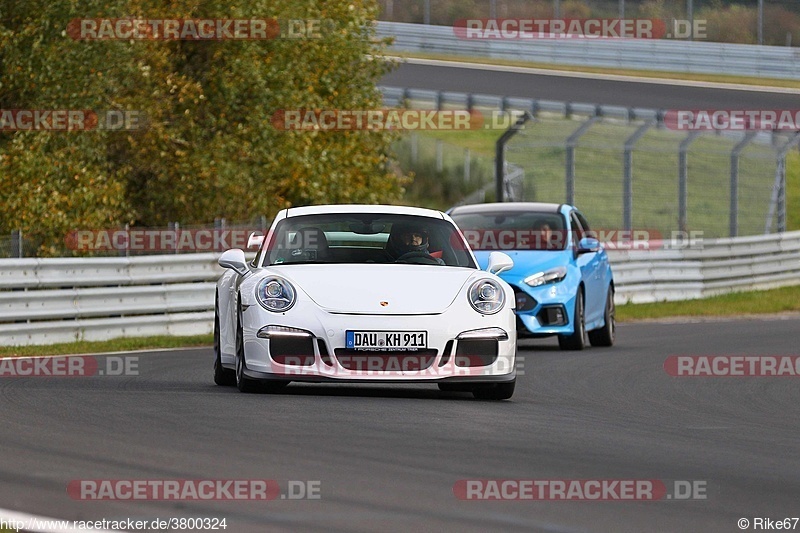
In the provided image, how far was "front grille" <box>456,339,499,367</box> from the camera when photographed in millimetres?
10406

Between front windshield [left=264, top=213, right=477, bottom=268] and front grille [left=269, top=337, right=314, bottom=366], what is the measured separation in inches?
35.2

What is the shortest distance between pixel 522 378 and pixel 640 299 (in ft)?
44.4

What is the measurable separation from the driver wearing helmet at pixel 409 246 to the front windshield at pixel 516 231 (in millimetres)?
6004

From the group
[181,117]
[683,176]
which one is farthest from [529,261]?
[683,176]

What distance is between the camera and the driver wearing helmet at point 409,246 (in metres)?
11.2

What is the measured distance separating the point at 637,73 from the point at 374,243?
37.5m


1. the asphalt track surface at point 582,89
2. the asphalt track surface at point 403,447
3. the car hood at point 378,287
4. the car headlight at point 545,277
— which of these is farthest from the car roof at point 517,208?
the asphalt track surface at point 582,89

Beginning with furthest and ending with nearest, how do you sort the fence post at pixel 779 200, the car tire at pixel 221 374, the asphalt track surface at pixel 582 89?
the asphalt track surface at pixel 582 89
the fence post at pixel 779 200
the car tire at pixel 221 374

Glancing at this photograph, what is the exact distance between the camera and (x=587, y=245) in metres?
17.2

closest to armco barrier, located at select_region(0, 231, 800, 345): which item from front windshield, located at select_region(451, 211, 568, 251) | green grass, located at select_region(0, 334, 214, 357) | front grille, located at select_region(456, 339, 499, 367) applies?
green grass, located at select_region(0, 334, 214, 357)

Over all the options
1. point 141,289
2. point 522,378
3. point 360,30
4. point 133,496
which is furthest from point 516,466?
point 360,30

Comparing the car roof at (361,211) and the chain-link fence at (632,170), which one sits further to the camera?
the chain-link fence at (632,170)

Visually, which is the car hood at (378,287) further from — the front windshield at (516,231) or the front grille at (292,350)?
the front windshield at (516,231)

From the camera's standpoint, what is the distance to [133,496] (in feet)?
21.5
